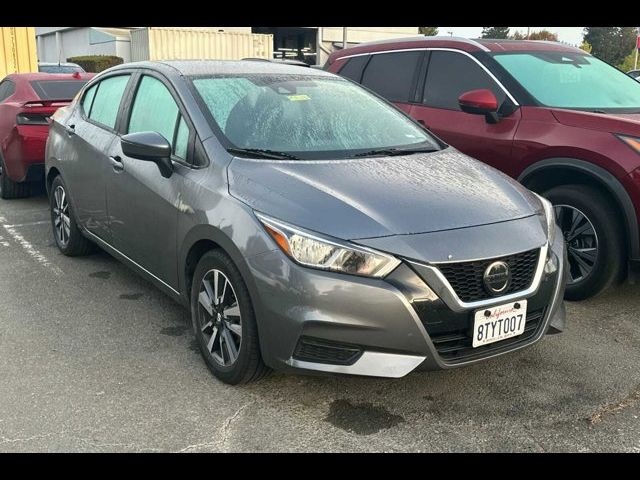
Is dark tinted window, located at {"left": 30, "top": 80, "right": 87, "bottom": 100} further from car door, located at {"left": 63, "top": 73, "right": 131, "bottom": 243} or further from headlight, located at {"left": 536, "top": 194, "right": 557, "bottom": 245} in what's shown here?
headlight, located at {"left": 536, "top": 194, "right": 557, "bottom": 245}

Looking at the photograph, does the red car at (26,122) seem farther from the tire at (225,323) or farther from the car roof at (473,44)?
the tire at (225,323)

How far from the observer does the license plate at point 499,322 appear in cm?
284

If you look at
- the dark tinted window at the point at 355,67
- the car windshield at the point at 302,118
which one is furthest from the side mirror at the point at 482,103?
the dark tinted window at the point at 355,67

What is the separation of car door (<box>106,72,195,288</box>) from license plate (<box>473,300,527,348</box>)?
162 cm

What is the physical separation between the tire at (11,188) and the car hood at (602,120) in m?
5.97

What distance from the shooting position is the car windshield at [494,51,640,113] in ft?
16.1

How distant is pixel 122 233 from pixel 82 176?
0.85 meters

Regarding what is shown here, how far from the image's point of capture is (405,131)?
410 cm

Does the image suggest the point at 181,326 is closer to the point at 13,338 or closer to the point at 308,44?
the point at 13,338

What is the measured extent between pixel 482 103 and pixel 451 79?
709mm

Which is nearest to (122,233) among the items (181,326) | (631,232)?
(181,326)

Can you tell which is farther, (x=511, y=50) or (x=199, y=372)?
(x=511, y=50)

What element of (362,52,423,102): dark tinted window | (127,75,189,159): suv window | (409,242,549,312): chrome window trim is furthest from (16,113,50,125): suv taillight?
(409,242,549,312): chrome window trim
